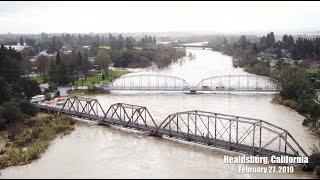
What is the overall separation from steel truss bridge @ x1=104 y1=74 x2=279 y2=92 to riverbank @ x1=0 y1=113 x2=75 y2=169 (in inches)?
544

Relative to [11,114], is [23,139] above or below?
below

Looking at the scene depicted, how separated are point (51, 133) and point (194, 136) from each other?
27.5 ft

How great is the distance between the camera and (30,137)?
24.4 metres

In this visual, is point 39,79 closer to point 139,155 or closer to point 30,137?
point 30,137

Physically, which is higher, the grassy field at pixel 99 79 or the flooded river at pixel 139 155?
the grassy field at pixel 99 79

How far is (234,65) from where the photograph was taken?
203 feet

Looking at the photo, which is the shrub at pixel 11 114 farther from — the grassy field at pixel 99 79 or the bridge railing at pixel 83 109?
the grassy field at pixel 99 79

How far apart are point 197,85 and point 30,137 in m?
21.1

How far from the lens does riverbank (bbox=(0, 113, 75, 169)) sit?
2102 centimetres

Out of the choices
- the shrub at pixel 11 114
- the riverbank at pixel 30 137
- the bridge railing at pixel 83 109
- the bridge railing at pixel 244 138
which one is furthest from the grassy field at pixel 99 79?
the bridge railing at pixel 244 138

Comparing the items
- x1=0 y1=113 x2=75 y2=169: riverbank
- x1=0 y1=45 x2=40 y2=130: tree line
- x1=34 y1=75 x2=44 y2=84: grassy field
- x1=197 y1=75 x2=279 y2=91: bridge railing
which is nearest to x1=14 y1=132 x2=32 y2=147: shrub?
x1=0 y1=113 x2=75 y2=169: riverbank

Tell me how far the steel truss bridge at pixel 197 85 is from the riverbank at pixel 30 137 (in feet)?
45.4

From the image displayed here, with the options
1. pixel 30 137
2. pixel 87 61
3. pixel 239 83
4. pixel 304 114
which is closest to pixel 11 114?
pixel 30 137

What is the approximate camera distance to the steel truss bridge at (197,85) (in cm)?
4084
